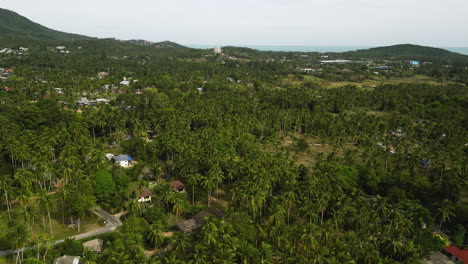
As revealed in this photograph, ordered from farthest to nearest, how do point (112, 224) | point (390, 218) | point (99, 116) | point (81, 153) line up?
point (99, 116)
point (81, 153)
point (112, 224)
point (390, 218)

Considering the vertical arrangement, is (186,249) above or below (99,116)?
below

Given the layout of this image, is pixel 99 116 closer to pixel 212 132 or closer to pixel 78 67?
pixel 212 132

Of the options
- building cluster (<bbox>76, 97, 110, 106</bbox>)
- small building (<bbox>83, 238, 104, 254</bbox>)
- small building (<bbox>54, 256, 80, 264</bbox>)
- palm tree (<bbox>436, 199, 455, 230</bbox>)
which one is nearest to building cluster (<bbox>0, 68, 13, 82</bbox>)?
building cluster (<bbox>76, 97, 110, 106</bbox>)

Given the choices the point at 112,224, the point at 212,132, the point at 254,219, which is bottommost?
the point at 112,224

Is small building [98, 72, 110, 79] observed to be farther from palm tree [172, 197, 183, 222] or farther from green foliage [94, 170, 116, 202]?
palm tree [172, 197, 183, 222]

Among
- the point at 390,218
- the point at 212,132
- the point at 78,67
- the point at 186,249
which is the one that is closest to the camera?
the point at 186,249

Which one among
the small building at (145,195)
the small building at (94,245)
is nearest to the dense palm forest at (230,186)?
the small building at (94,245)

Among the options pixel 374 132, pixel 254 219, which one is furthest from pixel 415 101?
pixel 254 219
